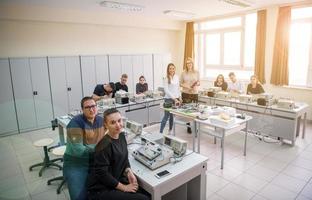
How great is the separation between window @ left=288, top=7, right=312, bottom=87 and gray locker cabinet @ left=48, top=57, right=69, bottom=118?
19.2ft

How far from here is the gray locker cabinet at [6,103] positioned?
5012 millimetres

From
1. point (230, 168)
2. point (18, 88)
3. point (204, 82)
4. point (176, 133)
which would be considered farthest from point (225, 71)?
point (18, 88)

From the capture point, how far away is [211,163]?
3754 millimetres

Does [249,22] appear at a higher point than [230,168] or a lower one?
higher

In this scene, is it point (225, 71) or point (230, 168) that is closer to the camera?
→ point (230, 168)

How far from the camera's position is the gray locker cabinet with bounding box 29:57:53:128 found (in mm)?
5387

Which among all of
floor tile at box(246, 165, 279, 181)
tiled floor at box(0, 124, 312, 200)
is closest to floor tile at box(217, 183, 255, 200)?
tiled floor at box(0, 124, 312, 200)

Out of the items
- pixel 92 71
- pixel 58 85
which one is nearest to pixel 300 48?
pixel 92 71

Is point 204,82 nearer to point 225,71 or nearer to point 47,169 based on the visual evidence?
point 225,71

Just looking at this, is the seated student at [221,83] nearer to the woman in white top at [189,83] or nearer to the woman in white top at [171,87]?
the woman in white top at [189,83]

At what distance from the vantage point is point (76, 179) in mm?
2236

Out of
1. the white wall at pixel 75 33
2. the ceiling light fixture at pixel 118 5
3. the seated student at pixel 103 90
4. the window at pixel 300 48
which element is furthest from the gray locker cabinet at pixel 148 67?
the window at pixel 300 48

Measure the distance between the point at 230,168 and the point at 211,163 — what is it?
315mm

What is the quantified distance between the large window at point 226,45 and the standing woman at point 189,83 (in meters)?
2.78
